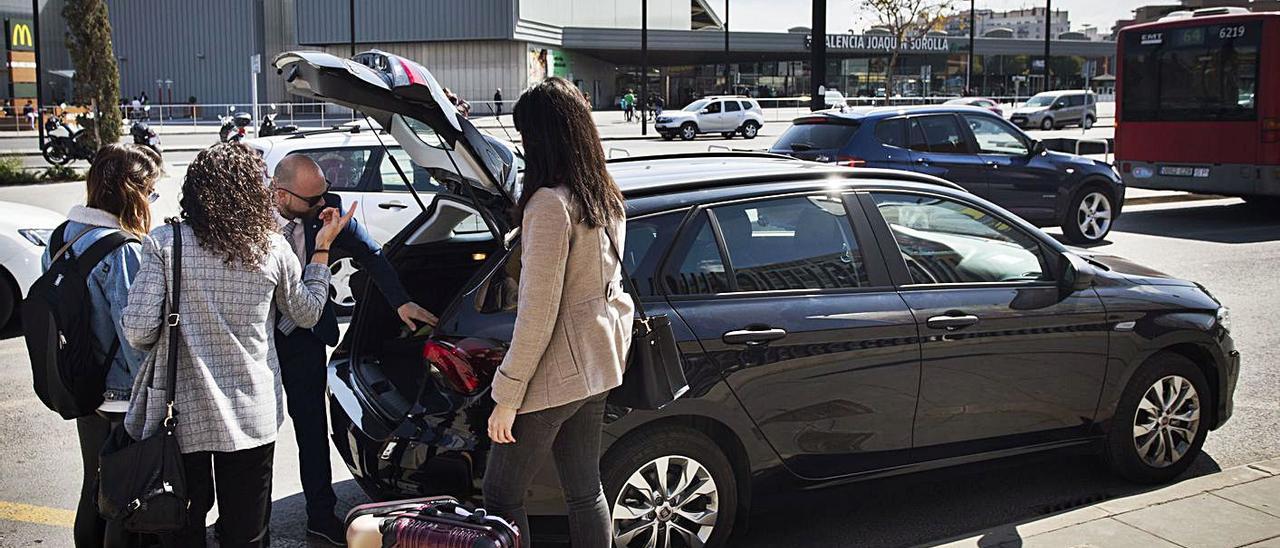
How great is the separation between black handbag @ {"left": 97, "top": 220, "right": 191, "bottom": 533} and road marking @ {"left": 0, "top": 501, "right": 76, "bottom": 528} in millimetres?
1978

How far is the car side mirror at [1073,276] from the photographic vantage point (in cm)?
504

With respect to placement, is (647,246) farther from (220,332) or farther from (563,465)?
(220,332)

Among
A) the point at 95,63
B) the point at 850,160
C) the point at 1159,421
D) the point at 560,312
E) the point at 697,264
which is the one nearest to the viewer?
the point at 560,312

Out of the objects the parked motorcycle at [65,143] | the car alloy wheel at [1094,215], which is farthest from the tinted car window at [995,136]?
the parked motorcycle at [65,143]

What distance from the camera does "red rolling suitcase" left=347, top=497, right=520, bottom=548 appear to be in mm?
3094

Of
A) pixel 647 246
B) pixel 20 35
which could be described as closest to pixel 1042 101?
pixel 20 35

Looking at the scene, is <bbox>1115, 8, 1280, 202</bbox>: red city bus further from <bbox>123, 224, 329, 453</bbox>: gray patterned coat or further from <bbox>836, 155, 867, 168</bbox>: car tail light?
<bbox>123, 224, 329, 453</bbox>: gray patterned coat

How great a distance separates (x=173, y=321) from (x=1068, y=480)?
421cm

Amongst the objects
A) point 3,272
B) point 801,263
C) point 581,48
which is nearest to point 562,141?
point 801,263

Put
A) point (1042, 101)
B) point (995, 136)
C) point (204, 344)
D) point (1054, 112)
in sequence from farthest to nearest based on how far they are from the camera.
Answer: point (1042, 101) < point (1054, 112) < point (995, 136) < point (204, 344)

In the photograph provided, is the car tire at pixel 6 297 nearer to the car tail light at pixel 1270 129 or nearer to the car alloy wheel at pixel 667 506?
the car alloy wheel at pixel 667 506

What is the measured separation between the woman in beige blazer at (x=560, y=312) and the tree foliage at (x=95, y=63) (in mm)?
23510

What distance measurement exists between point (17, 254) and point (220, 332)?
6276 millimetres

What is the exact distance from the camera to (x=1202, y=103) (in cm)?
1627
